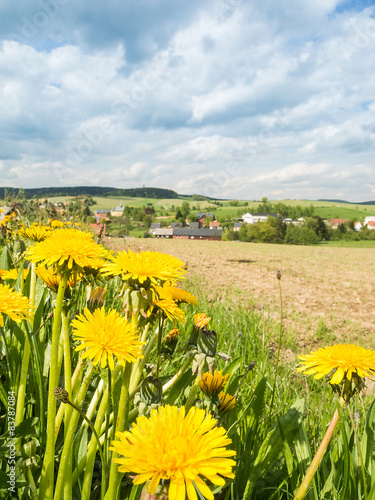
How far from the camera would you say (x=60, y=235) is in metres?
1.22

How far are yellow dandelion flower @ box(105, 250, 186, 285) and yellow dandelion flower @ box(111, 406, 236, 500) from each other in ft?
1.41

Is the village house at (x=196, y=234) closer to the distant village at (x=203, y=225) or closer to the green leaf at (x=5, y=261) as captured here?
the distant village at (x=203, y=225)

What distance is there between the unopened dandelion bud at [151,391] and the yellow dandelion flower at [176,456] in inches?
8.9

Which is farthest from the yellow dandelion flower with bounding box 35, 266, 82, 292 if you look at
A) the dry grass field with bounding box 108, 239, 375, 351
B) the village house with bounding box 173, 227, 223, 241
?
the village house with bounding box 173, 227, 223, 241

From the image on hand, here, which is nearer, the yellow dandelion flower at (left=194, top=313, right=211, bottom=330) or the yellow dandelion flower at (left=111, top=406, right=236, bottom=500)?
A: the yellow dandelion flower at (left=111, top=406, right=236, bottom=500)

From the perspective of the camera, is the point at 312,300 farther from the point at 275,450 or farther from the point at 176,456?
the point at 176,456

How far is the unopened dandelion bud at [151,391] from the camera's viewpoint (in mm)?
960

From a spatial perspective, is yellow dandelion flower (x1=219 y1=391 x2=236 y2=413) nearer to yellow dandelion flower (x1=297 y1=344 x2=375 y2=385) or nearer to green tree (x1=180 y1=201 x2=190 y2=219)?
yellow dandelion flower (x1=297 y1=344 x2=375 y2=385)

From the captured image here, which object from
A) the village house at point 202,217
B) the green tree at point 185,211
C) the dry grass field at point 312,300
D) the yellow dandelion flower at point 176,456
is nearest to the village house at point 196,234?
the village house at point 202,217

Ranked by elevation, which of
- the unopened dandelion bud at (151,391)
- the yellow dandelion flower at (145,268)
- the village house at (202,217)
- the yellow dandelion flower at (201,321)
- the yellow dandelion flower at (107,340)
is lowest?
the unopened dandelion bud at (151,391)

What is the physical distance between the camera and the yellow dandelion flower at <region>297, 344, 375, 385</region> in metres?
0.92

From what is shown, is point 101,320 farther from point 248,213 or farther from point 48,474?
point 248,213

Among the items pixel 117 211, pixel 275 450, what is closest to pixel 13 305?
pixel 275 450

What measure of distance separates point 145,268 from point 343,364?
0.68m
